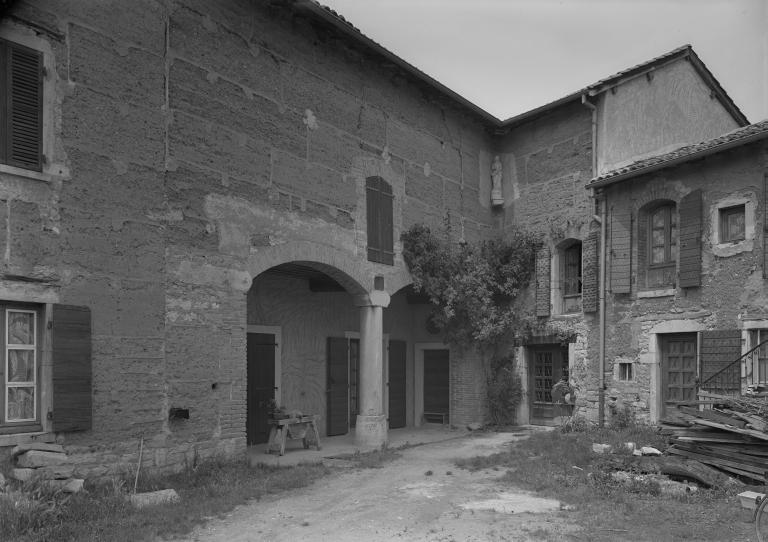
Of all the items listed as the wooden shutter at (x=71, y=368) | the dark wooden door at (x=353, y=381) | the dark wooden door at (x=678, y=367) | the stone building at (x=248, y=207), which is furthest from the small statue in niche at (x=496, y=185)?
the wooden shutter at (x=71, y=368)

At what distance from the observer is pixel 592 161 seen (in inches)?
583

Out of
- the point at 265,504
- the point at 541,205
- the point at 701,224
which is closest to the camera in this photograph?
the point at 265,504

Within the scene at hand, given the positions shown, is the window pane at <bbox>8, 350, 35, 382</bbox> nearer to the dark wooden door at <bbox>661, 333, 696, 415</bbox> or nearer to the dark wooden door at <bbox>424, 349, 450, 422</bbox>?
the dark wooden door at <bbox>661, 333, 696, 415</bbox>

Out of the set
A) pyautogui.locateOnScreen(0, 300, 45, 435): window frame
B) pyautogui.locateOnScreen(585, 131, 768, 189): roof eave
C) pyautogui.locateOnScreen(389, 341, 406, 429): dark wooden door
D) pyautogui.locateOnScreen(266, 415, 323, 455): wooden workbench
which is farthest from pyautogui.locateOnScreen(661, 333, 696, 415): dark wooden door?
pyautogui.locateOnScreen(0, 300, 45, 435): window frame

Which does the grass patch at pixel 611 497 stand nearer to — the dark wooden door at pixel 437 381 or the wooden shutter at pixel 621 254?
the wooden shutter at pixel 621 254

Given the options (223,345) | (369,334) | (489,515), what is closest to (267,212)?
(223,345)

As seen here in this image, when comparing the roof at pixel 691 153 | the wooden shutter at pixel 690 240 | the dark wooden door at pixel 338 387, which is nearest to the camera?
the roof at pixel 691 153

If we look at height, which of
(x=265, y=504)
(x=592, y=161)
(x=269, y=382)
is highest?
(x=592, y=161)

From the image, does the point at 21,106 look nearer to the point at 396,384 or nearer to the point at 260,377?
the point at 260,377

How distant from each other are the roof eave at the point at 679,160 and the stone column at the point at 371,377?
534 cm

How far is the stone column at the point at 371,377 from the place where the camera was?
12844 millimetres

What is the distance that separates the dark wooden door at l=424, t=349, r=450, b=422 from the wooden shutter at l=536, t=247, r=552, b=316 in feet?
9.45

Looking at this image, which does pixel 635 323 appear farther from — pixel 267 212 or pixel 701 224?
pixel 267 212

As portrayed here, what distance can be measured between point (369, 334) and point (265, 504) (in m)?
5.15
